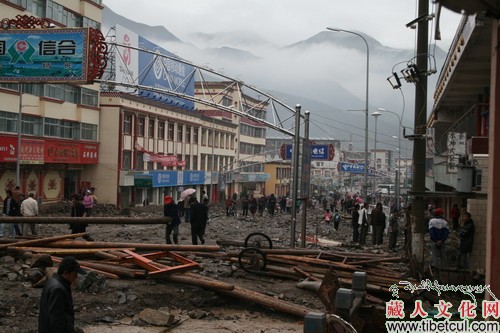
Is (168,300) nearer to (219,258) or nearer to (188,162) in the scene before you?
(219,258)

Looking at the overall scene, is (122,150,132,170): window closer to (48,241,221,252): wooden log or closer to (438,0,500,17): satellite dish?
(48,241,221,252): wooden log

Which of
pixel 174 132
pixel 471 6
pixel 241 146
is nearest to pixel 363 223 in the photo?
pixel 471 6

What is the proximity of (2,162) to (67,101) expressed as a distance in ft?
29.4

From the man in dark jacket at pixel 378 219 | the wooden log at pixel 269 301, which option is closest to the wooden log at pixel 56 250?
the wooden log at pixel 269 301

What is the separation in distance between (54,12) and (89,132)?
31.5ft

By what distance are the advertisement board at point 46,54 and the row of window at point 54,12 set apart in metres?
17.2

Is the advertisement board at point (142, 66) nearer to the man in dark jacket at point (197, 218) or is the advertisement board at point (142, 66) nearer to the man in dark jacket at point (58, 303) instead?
the man in dark jacket at point (197, 218)

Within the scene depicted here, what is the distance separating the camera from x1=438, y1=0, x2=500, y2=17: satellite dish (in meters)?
5.68

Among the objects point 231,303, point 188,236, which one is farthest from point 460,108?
point 231,303

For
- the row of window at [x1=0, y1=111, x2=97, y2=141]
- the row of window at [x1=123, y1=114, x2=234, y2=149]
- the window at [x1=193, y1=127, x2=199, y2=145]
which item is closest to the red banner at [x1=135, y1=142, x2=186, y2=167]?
the row of window at [x1=123, y1=114, x2=234, y2=149]

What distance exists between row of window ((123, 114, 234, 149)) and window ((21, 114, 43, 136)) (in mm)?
9390

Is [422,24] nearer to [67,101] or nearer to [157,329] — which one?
[157,329]

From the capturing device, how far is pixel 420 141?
13656 millimetres

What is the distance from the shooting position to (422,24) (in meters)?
13.7
